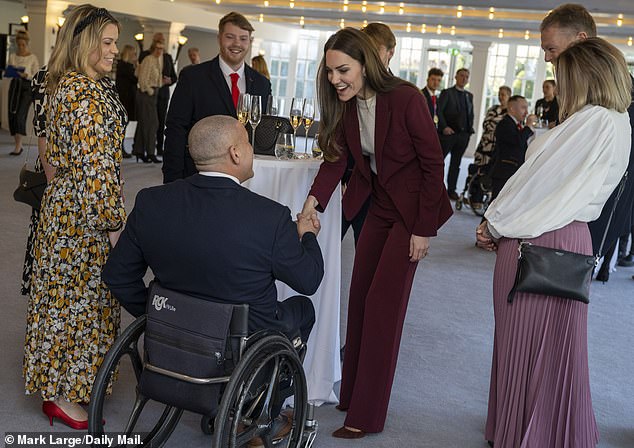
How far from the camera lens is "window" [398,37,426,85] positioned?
26.5 m

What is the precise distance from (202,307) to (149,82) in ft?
34.2

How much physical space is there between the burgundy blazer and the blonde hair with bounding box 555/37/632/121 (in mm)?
595

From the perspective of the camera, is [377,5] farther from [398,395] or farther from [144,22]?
[398,395]

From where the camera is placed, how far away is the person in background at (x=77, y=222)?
314cm

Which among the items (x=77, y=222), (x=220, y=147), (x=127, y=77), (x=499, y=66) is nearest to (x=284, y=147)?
(x=77, y=222)

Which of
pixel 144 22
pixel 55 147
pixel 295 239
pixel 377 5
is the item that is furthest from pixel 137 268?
pixel 144 22

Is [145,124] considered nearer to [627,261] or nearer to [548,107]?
[548,107]

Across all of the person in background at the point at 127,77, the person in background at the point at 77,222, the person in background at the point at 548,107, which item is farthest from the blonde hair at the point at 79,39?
the person in background at the point at 127,77

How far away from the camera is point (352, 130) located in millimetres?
3539

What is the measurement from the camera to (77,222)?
10.7 ft

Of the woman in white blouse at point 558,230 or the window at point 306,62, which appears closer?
the woman in white blouse at point 558,230

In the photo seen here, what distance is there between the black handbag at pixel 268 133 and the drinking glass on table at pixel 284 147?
0.15 meters

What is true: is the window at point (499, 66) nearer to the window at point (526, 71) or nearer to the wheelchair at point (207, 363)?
the window at point (526, 71)

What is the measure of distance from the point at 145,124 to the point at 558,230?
10.1 metres
